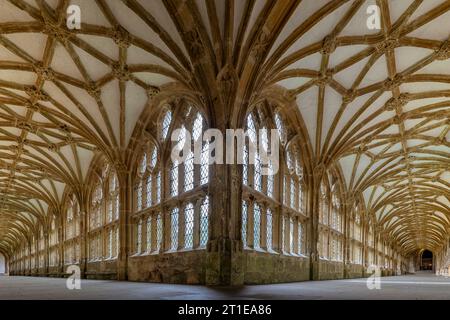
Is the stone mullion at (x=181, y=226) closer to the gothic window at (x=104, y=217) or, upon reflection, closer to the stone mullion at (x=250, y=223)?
the stone mullion at (x=250, y=223)

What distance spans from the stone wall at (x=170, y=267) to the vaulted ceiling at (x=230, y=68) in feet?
19.5

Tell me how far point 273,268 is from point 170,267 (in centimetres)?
436

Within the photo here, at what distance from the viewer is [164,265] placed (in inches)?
674

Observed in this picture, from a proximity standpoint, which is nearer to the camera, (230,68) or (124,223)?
(230,68)

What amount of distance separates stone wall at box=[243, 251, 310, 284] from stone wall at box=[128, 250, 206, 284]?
176cm

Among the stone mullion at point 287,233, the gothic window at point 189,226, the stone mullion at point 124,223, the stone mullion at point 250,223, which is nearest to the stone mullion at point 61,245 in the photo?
the stone mullion at point 124,223

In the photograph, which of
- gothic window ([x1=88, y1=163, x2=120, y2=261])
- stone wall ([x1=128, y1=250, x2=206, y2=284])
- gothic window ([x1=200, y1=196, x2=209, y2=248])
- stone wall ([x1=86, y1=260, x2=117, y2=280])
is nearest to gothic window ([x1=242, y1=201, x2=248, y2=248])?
gothic window ([x1=200, y1=196, x2=209, y2=248])

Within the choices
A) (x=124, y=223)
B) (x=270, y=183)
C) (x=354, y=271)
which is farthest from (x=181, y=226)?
(x=354, y=271)

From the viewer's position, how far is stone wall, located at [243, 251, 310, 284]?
14961mm

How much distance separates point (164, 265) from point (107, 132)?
7891 mm

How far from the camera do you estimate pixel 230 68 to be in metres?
13.5

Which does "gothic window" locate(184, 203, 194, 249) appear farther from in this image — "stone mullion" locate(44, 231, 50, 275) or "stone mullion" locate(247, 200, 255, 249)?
"stone mullion" locate(44, 231, 50, 275)

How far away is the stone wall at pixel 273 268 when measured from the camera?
1496 centimetres

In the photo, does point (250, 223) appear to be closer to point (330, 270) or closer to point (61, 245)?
point (330, 270)
